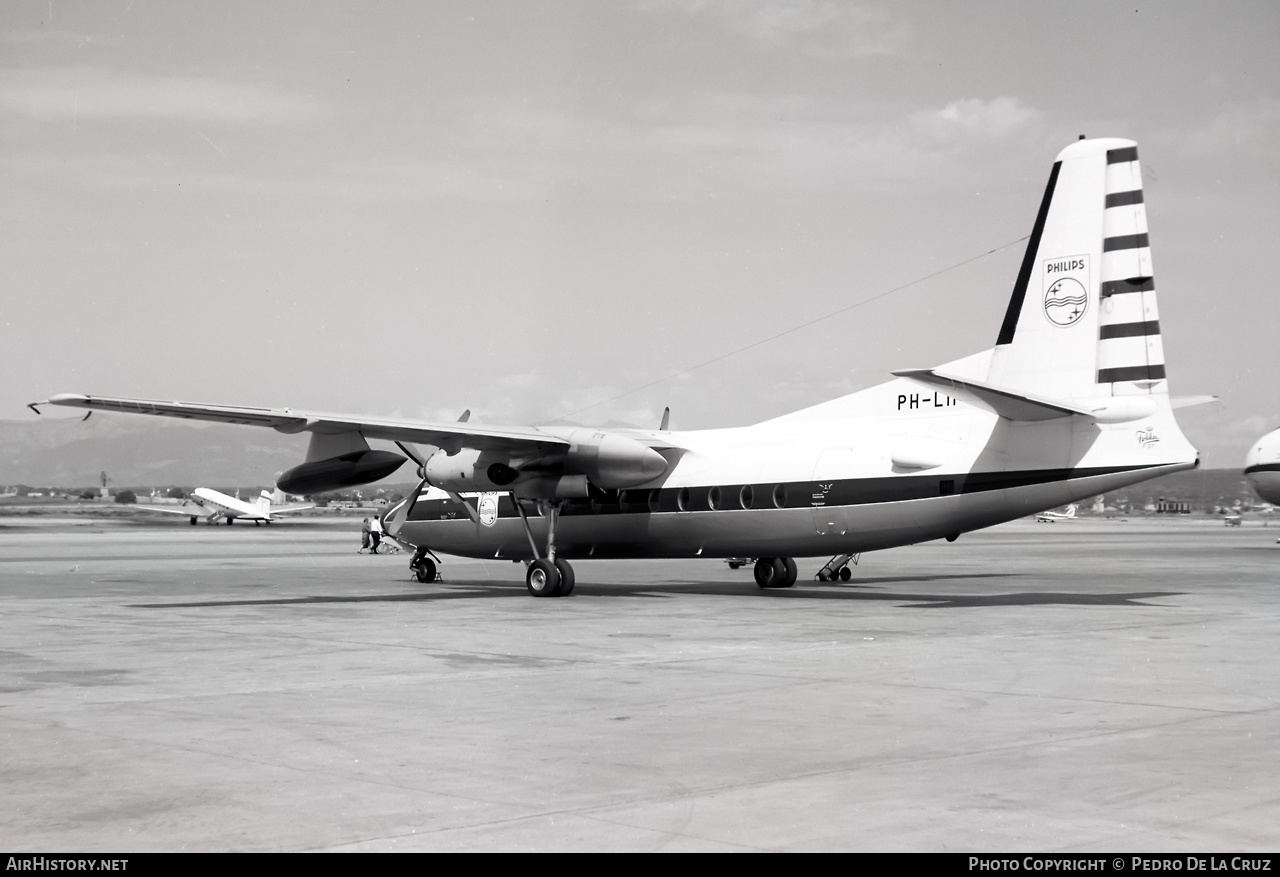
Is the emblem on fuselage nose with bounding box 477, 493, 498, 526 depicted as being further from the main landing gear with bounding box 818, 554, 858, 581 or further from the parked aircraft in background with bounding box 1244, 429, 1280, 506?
the parked aircraft in background with bounding box 1244, 429, 1280, 506

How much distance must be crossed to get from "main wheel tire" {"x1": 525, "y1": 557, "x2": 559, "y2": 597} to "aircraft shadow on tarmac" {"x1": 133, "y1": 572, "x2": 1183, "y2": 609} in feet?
1.47

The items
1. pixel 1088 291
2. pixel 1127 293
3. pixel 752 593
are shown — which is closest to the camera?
pixel 1127 293

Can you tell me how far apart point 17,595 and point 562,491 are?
35.6 feet

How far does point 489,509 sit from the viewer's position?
2827 cm

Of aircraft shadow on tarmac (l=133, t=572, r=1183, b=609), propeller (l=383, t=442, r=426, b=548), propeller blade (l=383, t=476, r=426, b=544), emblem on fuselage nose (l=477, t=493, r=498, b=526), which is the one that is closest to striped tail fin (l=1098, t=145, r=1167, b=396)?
aircraft shadow on tarmac (l=133, t=572, r=1183, b=609)

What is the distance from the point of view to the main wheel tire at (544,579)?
81.8ft

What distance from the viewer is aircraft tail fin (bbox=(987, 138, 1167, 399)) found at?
20375mm

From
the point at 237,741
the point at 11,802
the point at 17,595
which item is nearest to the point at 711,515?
the point at 17,595

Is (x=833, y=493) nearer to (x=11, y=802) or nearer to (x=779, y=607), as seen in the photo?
(x=779, y=607)

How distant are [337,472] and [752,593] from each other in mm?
8663

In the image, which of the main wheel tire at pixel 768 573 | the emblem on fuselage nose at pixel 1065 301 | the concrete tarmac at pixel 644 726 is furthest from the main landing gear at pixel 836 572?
the emblem on fuselage nose at pixel 1065 301

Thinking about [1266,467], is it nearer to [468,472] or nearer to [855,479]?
[855,479]

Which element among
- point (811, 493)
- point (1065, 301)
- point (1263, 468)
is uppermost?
point (1065, 301)

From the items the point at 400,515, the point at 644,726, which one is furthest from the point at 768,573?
the point at 644,726
